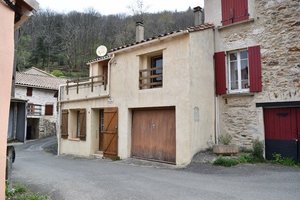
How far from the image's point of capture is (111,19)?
5734cm

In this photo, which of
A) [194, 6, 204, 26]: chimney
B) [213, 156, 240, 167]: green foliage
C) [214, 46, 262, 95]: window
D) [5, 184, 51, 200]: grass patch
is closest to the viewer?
[5, 184, 51, 200]: grass patch

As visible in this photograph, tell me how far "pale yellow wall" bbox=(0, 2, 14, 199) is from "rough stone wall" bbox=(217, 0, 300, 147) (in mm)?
9267

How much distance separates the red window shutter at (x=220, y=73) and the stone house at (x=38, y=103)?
24976mm

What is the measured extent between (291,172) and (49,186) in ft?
23.8

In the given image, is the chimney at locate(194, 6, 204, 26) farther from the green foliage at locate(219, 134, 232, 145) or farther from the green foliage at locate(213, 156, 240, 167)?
the green foliage at locate(213, 156, 240, 167)


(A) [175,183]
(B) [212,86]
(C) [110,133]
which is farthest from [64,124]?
(A) [175,183]

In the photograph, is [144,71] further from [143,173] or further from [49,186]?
[49,186]

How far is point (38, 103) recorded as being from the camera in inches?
1309

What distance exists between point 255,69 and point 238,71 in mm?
793

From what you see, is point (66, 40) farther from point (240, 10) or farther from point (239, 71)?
point (239, 71)

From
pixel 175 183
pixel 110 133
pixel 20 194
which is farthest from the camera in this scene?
pixel 110 133

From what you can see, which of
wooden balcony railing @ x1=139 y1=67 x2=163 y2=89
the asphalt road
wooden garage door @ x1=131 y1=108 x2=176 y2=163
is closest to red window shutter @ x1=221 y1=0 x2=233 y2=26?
wooden balcony railing @ x1=139 y1=67 x2=163 y2=89

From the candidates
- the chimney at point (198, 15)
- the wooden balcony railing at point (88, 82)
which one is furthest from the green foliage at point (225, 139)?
the wooden balcony railing at point (88, 82)

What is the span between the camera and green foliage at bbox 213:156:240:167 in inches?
396
